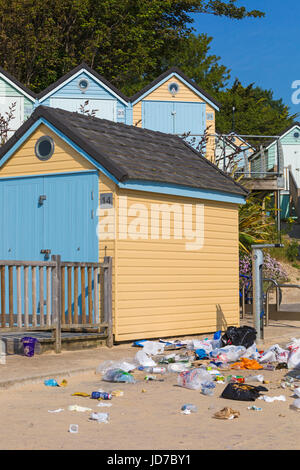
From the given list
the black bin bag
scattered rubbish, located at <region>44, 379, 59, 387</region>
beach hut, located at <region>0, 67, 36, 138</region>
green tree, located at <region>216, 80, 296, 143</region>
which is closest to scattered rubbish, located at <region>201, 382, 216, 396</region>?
scattered rubbish, located at <region>44, 379, 59, 387</region>

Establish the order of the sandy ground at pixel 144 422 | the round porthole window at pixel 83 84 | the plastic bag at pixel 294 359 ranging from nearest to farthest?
the sandy ground at pixel 144 422 → the plastic bag at pixel 294 359 → the round porthole window at pixel 83 84

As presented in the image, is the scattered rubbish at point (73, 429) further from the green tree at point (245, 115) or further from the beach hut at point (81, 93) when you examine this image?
the green tree at point (245, 115)

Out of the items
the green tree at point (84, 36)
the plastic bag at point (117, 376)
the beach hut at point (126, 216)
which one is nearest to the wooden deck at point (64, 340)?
the beach hut at point (126, 216)

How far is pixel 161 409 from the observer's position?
6.97 m

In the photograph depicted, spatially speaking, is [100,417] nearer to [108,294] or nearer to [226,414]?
[226,414]

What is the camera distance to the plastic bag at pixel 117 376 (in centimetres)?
866

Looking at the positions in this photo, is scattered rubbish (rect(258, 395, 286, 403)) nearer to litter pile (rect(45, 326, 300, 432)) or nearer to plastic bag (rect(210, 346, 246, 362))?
litter pile (rect(45, 326, 300, 432))

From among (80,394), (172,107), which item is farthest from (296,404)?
(172,107)

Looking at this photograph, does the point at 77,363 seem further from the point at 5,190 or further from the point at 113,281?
the point at 5,190

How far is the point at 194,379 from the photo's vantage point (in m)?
8.40

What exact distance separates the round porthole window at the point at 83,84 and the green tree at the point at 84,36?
31.3 feet

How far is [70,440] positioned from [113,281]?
5977mm

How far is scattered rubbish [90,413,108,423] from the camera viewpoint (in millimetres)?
6328
